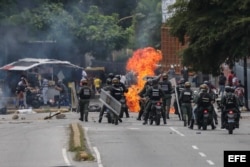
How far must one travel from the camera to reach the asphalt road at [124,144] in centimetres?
2236

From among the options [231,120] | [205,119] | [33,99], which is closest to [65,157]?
[231,120]

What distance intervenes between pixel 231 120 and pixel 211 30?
44.5ft

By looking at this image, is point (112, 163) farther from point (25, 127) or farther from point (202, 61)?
point (202, 61)

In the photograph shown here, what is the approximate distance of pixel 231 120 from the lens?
101 feet

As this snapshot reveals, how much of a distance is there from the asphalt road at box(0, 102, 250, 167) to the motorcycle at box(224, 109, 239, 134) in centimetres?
33

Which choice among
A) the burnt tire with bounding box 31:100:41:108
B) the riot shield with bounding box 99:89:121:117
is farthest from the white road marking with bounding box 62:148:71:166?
the burnt tire with bounding box 31:100:41:108

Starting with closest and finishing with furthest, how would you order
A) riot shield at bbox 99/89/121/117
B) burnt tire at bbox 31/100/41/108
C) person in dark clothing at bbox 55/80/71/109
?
riot shield at bbox 99/89/121/117 → burnt tire at bbox 31/100/41/108 → person in dark clothing at bbox 55/80/71/109

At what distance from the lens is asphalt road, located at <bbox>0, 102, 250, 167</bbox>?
73.4ft

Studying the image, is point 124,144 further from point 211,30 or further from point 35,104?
point 35,104

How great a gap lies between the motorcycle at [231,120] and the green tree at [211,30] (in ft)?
39.4

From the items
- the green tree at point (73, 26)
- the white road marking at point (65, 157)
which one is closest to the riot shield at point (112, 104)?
the white road marking at point (65, 157)

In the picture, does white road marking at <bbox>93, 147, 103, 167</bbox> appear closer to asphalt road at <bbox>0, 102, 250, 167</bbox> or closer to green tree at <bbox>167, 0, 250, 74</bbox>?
asphalt road at <bbox>0, 102, 250, 167</bbox>

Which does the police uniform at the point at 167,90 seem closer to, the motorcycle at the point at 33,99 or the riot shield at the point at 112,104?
the riot shield at the point at 112,104

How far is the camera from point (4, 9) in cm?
5456
